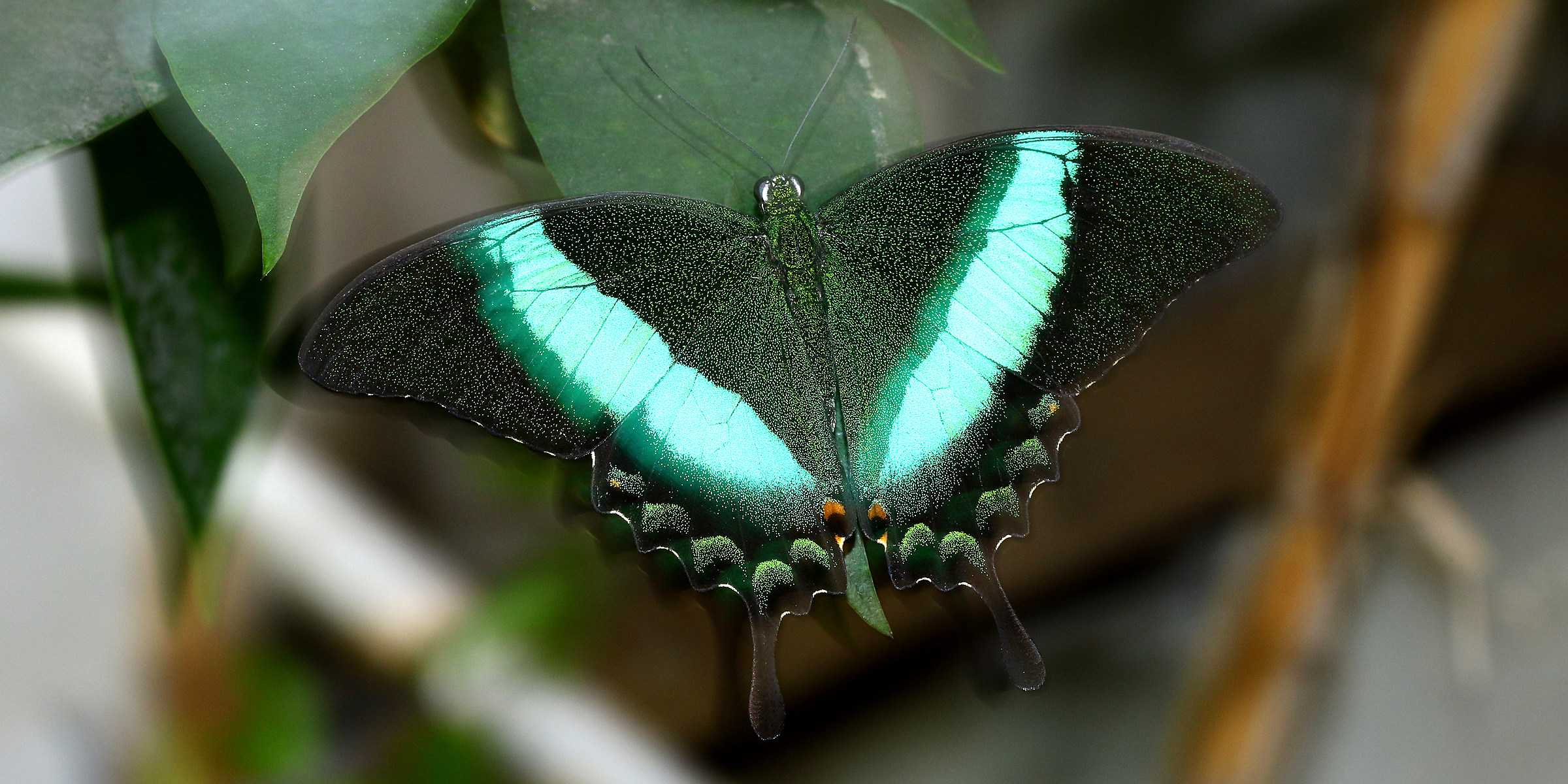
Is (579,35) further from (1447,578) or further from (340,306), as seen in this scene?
(1447,578)

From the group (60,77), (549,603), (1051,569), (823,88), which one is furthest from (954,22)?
(1051,569)

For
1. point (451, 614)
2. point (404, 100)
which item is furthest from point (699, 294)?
point (404, 100)

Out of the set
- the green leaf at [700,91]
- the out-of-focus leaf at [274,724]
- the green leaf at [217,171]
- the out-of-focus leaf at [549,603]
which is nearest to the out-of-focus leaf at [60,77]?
the green leaf at [217,171]

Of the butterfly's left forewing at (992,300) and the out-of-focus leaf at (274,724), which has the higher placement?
the butterfly's left forewing at (992,300)

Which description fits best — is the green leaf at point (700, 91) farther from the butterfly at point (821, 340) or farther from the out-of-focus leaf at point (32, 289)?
the out-of-focus leaf at point (32, 289)

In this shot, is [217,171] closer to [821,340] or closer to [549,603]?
[821,340]

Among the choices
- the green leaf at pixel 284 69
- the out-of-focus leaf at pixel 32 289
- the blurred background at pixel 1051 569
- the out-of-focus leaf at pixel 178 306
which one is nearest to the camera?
the green leaf at pixel 284 69
